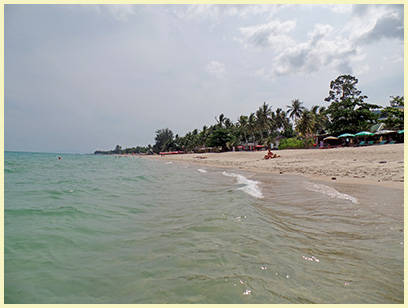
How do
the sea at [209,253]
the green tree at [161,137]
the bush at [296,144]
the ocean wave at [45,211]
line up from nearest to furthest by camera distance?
the sea at [209,253], the ocean wave at [45,211], the bush at [296,144], the green tree at [161,137]

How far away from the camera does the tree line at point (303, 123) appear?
3991 cm

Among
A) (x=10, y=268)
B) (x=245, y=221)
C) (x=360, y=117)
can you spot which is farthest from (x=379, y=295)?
(x=360, y=117)

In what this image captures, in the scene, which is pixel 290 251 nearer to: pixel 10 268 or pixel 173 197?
pixel 10 268

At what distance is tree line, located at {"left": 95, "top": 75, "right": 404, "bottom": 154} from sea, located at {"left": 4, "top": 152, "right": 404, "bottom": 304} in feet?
130

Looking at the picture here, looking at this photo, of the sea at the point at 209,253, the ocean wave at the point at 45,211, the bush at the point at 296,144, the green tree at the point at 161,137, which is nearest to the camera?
the sea at the point at 209,253

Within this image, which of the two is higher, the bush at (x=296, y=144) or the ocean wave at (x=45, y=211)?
the bush at (x=296, y=144)

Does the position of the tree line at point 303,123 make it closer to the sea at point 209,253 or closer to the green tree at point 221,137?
the green tree at point 221,137

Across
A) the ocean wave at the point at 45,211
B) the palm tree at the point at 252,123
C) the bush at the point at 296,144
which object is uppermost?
the palm tree at the point at 252,123

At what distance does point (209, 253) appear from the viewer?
328cm

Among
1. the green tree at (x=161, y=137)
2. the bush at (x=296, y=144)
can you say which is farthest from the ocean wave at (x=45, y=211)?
the green tree at (x=161, y=137)

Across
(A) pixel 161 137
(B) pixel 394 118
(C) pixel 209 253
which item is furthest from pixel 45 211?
(A) pixel 161 137

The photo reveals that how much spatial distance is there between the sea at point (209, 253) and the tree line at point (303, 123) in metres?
39.5

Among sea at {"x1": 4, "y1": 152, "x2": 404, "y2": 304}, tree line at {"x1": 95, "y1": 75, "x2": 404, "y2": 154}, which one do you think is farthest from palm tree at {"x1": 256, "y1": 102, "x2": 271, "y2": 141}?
sea at {"x1": 4, "y1": 152, "x2": 404, "y2": 304}

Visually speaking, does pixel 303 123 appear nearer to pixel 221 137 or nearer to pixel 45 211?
pixel 221 137
